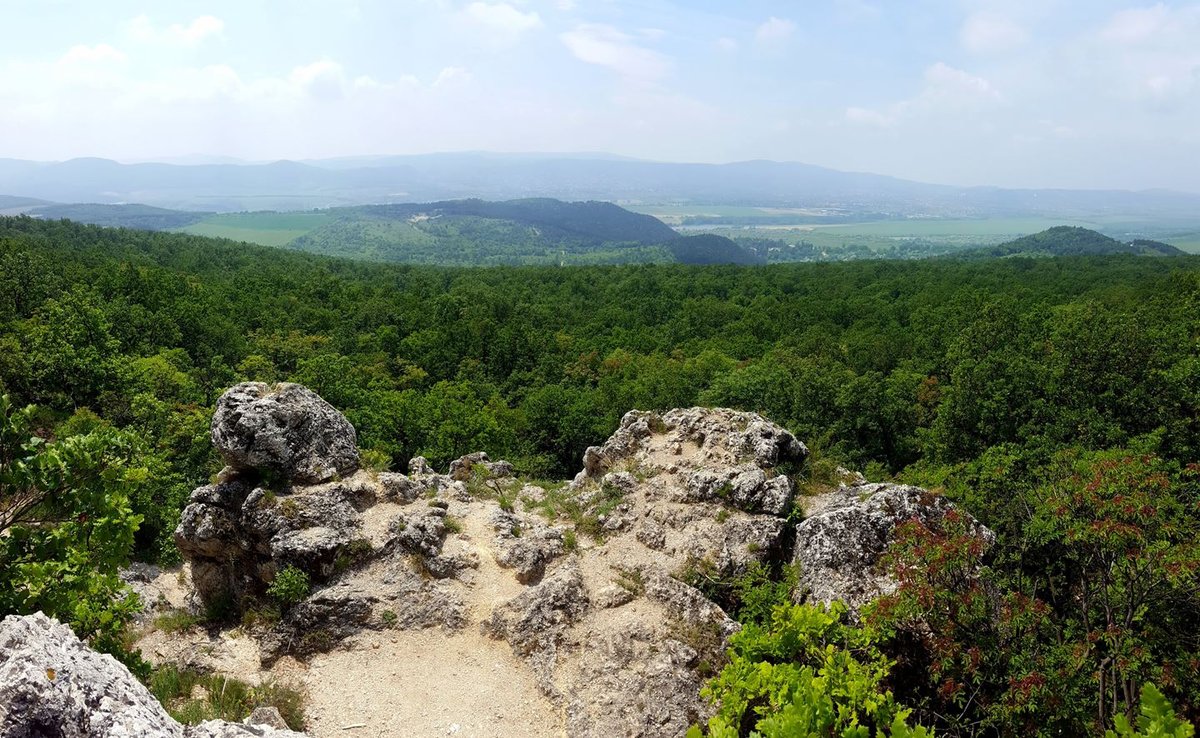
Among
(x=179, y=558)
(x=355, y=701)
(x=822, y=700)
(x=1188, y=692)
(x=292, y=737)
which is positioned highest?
(x=822, y=700)

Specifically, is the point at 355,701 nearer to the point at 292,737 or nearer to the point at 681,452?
the point at 292,737

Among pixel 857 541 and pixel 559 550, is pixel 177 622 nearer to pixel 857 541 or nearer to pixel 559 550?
pixel 559 550

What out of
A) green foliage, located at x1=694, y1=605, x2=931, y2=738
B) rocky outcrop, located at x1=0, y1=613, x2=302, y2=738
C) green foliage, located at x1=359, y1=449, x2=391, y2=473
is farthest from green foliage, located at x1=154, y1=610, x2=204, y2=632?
green foliage, located at x1=694, y1=605, x2=931, y2=738

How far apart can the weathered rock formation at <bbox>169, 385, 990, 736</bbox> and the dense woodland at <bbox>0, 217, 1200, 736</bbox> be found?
2174mm

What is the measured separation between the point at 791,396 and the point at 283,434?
28.5 metres

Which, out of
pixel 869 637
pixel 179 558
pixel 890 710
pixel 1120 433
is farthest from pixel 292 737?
pixel 1120 433

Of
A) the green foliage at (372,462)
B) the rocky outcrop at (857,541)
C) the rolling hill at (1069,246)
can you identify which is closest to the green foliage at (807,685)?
the rocky outcrop at (857,541)

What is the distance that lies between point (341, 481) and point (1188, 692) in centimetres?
2055

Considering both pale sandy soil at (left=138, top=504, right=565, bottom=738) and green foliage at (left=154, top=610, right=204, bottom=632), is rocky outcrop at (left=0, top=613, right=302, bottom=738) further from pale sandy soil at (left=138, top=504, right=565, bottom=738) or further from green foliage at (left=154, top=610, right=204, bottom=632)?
green foliage at (left=154, top=610, right=204, bottom=632)

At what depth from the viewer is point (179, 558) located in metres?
26.7

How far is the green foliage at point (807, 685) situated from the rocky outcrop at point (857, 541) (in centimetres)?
284

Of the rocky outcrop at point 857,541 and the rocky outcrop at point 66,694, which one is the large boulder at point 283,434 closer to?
the rocky outcrop at point 66,694

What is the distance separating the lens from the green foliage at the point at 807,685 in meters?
6.86

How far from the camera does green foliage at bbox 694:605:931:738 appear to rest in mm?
6859
